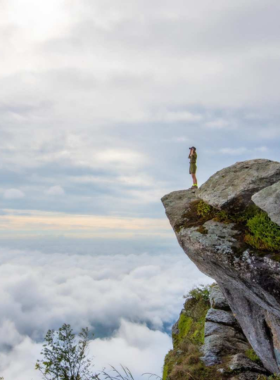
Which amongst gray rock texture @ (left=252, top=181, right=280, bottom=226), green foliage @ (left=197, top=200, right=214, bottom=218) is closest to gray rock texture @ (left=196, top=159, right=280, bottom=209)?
green foliage @ (left=197, top=200, right=214, bottom=218)

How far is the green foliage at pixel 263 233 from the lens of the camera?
45.2ft

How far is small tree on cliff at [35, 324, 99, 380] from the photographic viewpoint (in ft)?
95.1

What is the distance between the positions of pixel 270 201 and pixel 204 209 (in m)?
4.46

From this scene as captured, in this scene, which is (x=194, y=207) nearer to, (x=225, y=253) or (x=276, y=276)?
(x=225, y=253)

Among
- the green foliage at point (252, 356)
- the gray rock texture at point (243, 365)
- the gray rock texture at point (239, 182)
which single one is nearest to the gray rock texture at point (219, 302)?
the green foliage at point (252, 356)

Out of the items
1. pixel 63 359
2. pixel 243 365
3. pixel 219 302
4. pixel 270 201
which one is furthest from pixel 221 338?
pixel 63 359

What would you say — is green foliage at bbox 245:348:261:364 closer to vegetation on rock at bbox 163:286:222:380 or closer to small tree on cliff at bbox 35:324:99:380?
vegetation on rock at bbox 163:286:222:380

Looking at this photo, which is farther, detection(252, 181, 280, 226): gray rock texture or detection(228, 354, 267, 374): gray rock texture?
detection(228, 354, 267, 374): gray rock texture

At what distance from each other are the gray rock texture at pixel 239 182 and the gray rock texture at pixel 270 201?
1.37m

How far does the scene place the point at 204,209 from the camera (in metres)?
17.8

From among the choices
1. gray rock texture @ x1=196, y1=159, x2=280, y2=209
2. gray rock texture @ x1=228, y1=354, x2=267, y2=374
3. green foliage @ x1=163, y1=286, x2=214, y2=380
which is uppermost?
gray rock texture @ x1=196, y1=159, x2=280, y2=209

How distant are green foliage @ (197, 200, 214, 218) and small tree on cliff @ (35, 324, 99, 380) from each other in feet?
67.8

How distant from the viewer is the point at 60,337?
105 feet

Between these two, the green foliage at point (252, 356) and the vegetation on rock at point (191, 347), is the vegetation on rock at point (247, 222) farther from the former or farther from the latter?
the green foliage at point (252, 356)
